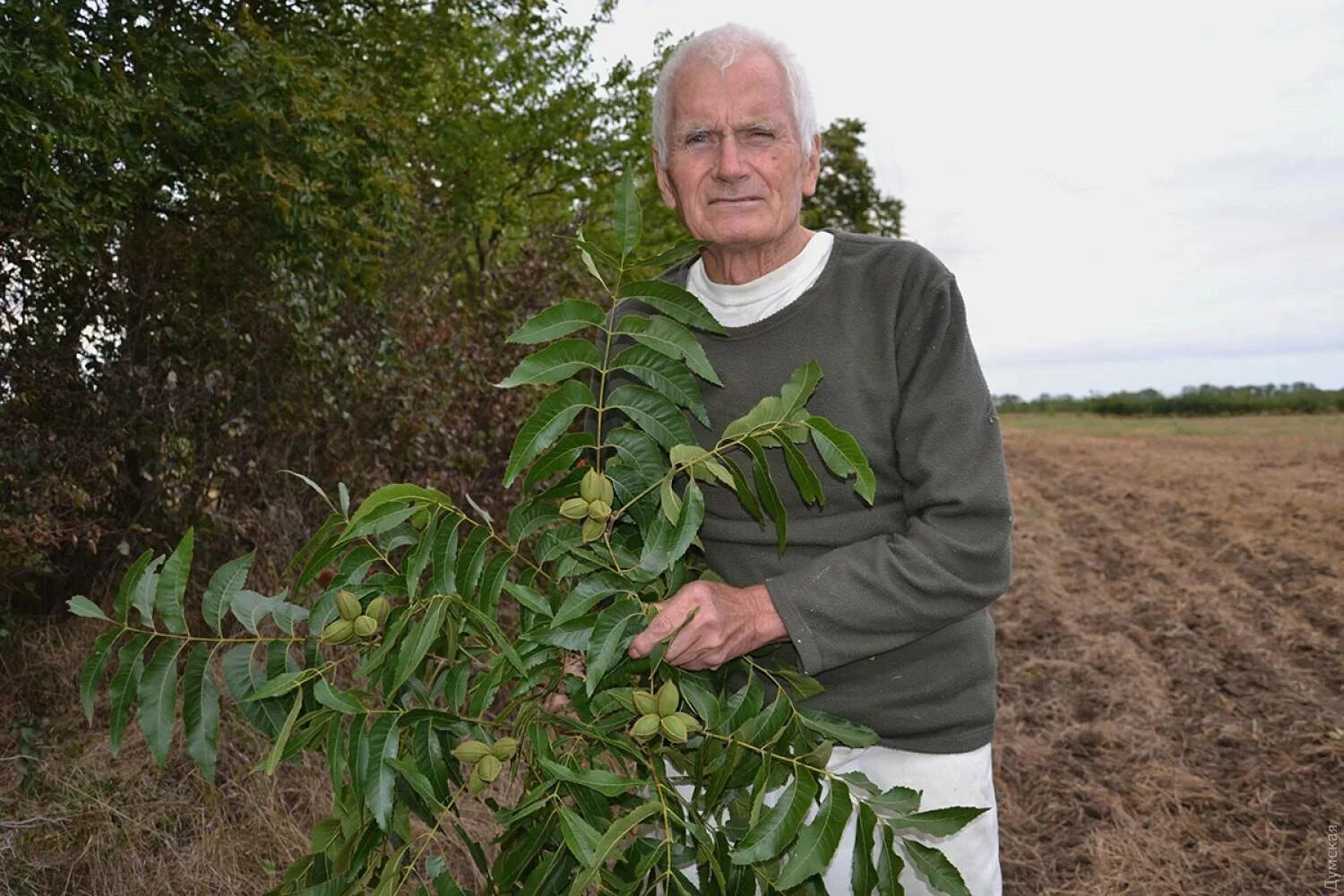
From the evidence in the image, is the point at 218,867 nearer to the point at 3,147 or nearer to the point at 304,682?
the point at 304,682

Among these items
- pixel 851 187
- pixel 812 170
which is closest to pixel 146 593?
pixel 812 170

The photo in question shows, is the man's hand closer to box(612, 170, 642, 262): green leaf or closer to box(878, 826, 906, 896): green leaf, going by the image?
box(878, 826, 906, 896): green leaf

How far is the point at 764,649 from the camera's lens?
7.27 feet

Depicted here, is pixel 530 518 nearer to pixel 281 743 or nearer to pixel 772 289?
pixel 281 743

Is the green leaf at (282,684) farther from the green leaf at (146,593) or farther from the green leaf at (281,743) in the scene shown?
the green leaf at (146,593)

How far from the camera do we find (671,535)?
191cm

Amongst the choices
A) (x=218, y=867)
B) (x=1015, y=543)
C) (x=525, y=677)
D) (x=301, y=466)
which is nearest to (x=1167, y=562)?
(x=1015, y=543)

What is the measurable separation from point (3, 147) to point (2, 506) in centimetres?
184

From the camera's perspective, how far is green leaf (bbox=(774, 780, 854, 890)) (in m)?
1.75

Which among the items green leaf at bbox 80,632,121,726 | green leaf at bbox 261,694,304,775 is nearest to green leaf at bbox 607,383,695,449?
green leaf at bbox 261,694,304,775

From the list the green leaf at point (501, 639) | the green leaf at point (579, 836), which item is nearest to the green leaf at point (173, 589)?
the green leaf at point (501, 639)

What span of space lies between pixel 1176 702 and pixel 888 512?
6464 mm

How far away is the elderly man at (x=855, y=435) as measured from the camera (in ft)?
6.93

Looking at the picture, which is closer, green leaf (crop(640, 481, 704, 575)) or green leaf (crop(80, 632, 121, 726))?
green leaf (crop(640, 481, 704, 575))
